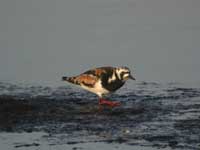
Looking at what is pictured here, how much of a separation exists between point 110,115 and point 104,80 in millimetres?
1387

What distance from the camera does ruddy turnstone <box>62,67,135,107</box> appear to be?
11.4m

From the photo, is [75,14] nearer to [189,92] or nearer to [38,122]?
[189,92]

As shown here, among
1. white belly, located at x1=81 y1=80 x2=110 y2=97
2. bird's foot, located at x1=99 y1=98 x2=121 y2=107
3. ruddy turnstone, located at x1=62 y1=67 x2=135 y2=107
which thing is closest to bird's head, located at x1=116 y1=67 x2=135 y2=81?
ruddy turnstone, located at x1=62 y1=67 x2=135 y2=107

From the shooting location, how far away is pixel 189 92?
11.8 m

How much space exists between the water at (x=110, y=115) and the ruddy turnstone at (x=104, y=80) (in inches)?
7.8

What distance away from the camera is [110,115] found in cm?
1024

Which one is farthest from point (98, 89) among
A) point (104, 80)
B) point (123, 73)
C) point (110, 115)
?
point (110, 115)

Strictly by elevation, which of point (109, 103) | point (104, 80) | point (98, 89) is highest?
point (104, 80)

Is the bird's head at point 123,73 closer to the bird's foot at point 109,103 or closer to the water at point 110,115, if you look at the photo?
the water at point 110,115

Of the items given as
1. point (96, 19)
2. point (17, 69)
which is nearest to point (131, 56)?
point (17, 69)

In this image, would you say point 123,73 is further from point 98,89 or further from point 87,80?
point 87,80

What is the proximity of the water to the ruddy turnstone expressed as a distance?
0.65ft

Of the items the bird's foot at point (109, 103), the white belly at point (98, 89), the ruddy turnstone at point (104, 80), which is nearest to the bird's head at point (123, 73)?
the ruddy turnstone at point (104, 80)

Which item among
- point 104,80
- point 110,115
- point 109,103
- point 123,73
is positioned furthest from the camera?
point 104,80
